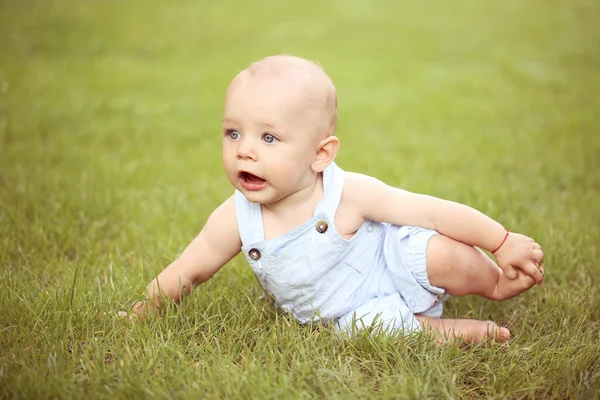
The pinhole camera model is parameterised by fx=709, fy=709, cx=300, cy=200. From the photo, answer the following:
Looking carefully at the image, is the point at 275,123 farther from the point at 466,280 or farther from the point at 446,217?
the point at 466,280

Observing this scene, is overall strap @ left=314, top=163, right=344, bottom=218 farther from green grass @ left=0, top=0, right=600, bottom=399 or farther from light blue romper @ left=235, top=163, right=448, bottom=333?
green grass @ left=0, top=0, right=600, bottom=399

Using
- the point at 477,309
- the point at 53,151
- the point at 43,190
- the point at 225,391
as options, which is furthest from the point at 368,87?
the point at 225,391

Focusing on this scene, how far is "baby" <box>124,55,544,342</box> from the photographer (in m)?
2.32

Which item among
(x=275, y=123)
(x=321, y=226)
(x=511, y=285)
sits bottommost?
(x=511, y=285)

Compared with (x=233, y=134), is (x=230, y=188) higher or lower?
lower

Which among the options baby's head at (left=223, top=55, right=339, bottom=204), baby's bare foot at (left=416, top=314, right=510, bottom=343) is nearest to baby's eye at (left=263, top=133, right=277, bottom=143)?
baby's head at (left=223, top=55, right=339, bottom=204)

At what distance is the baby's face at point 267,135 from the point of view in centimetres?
225

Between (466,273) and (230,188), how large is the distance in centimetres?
213

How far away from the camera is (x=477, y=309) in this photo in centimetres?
286

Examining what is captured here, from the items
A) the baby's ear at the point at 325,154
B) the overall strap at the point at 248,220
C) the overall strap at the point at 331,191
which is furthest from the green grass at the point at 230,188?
the baby's ear at the point at 325,154

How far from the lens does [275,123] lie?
2.25 meters

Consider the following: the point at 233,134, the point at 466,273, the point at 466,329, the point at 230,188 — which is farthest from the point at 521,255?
the point at 230,188

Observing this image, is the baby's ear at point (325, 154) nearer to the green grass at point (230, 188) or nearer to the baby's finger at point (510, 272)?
the green grass at point (230, 188)

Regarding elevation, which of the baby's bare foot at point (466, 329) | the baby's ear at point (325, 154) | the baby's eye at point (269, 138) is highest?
the baby's eye at point (269, 138)
